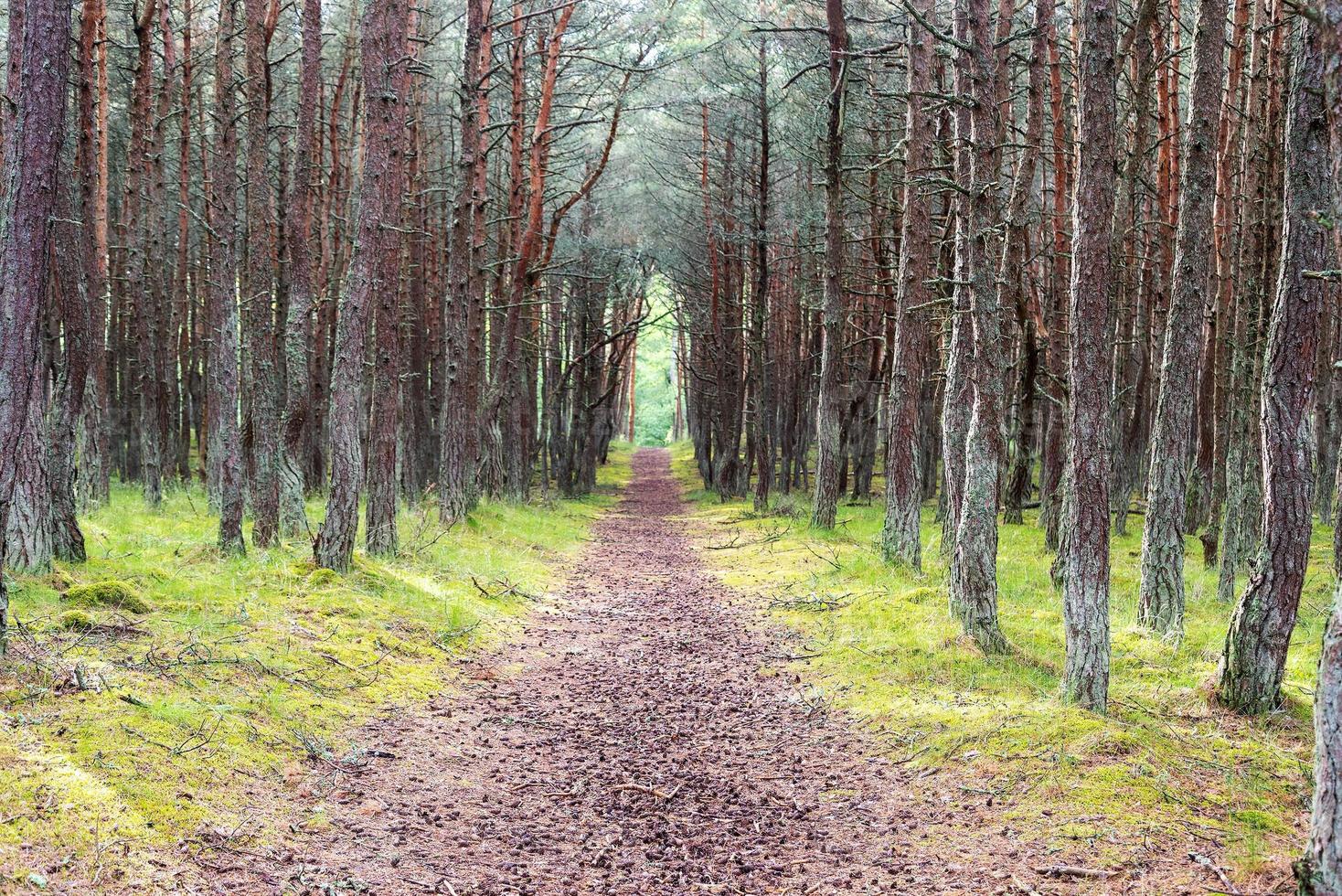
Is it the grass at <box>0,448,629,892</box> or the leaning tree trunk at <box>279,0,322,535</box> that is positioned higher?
the leaning tree trunk at <box>279,0,322,535</box>

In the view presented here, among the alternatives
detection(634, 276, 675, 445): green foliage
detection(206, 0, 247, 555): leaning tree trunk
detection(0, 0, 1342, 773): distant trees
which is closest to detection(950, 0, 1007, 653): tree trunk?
detection(0, 0, 1342, 773): distant trees

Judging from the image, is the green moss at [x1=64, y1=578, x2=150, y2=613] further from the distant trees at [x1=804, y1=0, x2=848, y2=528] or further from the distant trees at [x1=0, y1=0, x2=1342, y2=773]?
the distant trees at [x1=804, y1=0, x2=848, y2=528]

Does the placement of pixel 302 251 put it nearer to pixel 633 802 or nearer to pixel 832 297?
pixel 633 802

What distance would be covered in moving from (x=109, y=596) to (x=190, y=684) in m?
1.90

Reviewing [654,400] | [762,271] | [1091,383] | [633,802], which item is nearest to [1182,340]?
[1091,383]

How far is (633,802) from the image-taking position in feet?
18.1

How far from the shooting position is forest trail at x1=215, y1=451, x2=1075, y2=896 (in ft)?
14.9

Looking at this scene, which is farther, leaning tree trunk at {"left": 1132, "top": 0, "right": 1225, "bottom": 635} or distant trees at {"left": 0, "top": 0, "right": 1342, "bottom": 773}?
leaning tree trunk at {"left": 1132, "top": 0, "right": 1225, "bottom": 635}

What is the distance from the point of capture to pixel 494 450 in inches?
792

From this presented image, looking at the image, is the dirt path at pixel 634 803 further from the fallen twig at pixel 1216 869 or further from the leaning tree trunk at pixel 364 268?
the leaning tree trunk at pixel 364 268

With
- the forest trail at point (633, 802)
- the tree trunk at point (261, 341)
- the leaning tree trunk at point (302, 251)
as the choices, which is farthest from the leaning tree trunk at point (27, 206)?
the tree trunk at point (261, 341)

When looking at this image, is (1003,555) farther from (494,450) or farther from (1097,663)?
(494,450)

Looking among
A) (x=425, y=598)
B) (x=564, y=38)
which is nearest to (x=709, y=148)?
(x=564, y=38)

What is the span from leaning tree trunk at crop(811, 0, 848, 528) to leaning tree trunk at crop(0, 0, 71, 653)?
1107 centimetres
